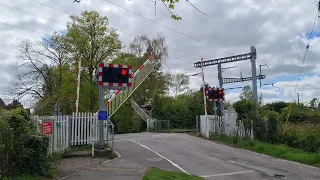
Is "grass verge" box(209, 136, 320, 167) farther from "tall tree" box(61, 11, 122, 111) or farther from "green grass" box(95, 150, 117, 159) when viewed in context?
"tall tree" box(61, 11, 122, 111)

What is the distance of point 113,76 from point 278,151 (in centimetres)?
867

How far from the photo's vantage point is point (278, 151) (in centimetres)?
1783

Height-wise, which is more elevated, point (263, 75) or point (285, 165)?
point (263, 75)

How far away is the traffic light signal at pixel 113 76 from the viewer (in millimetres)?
16016

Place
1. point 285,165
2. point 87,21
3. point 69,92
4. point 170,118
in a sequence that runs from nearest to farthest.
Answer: point 285,165
point 69,92
point 87,21
point 170,118

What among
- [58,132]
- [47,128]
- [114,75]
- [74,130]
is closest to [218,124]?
[74,130]

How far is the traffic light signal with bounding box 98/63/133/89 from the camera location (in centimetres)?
1602

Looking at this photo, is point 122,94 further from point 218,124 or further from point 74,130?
point 74,130

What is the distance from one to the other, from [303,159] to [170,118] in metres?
35.5

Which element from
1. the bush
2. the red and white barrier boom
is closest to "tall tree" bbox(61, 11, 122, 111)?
the red and white barrier boom

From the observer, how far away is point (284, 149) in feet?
59.0

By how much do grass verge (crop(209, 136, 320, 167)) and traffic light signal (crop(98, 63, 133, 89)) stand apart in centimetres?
787

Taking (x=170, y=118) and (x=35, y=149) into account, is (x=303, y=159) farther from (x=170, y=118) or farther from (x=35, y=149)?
(x=170, y=118)

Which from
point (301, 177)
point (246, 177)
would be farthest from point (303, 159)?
point (246, 177)
